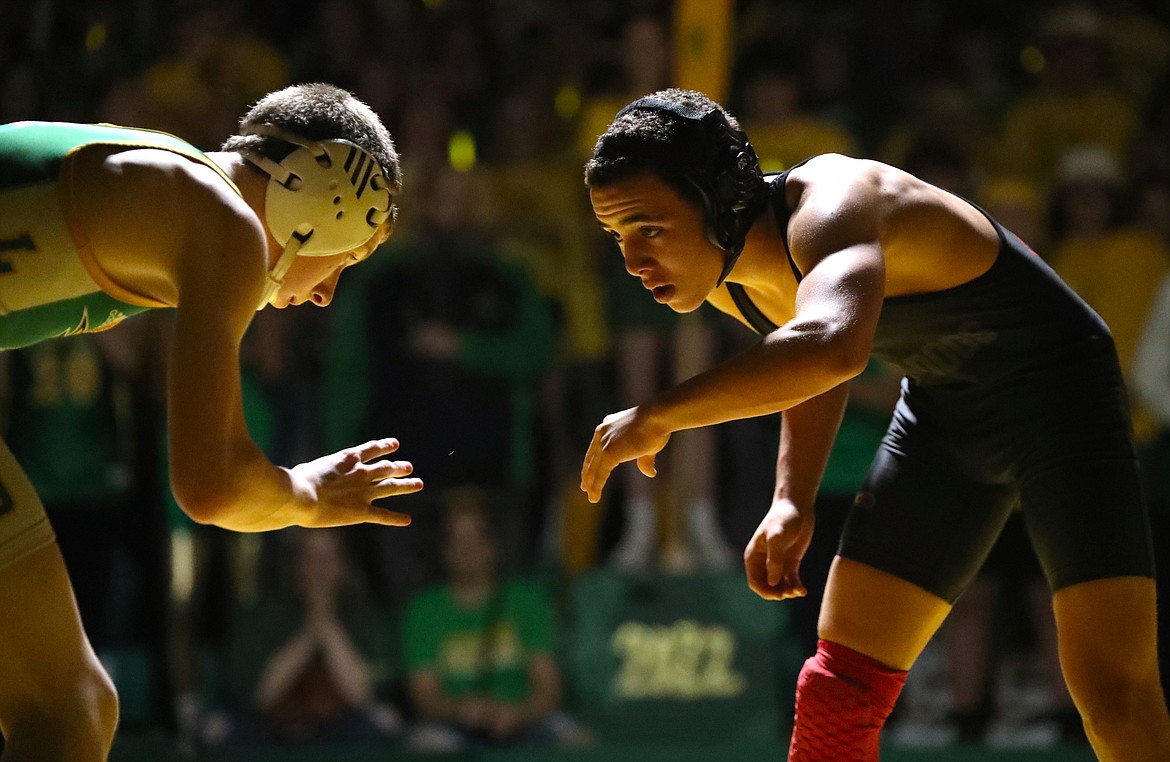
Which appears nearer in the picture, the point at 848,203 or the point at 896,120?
the point at 848,203

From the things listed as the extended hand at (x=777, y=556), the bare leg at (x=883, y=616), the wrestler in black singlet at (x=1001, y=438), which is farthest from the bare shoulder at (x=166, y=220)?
the bare leg at (x=883, y=616)

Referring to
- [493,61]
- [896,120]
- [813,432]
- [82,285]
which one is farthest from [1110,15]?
[82,285]

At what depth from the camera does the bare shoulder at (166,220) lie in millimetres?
2096

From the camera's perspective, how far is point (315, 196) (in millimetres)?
2389

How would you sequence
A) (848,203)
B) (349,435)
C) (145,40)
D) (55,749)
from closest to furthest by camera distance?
(55,749) < (848,203) < (349,435) < (145,40)

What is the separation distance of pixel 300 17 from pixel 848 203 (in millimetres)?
4749

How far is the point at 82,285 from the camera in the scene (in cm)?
224

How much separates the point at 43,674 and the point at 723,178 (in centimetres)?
133

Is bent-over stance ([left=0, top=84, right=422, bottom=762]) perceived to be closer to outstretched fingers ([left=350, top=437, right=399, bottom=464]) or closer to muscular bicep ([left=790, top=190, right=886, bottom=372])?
outstretched fingers ([left=350, top=437, right=399, bottom=464])

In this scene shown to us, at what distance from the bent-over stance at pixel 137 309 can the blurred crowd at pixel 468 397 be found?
Answer: 2.66 metres

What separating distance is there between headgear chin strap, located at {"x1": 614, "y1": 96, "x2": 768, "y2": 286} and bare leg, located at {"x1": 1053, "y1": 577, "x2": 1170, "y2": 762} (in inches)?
33.5

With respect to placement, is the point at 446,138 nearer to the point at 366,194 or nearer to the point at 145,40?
the point at 145,40

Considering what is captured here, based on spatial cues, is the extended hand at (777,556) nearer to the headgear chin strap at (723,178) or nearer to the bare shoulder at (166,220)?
the headgear chin strap at (723,178)

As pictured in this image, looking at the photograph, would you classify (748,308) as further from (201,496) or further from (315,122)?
(201,496)
